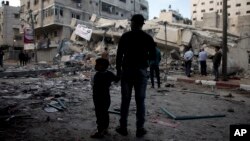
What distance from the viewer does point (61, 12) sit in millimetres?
41250

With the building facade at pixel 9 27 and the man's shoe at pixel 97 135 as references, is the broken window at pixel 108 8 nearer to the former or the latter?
the building facade at pixel 9 27

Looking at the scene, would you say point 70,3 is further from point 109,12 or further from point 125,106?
point 125,106

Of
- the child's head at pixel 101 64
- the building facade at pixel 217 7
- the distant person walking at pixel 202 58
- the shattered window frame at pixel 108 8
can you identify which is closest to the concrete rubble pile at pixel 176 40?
the distant person walking at pixel 202 58

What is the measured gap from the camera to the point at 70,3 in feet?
140

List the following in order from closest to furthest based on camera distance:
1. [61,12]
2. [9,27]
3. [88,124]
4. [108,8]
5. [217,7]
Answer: [88,124], [61,12], [108,8], [9,27], [217,7]

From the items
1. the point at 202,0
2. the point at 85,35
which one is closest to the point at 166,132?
the point at 85,35

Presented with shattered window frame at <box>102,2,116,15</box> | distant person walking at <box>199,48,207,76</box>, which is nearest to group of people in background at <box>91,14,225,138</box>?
distant person walking at <box>199,48,207,76</box>

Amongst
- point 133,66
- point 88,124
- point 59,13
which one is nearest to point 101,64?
point 133,66

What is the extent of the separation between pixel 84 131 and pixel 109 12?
156ft

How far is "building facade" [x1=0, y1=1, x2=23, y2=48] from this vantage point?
5550 centimetres

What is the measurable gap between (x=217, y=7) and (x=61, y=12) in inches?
2286

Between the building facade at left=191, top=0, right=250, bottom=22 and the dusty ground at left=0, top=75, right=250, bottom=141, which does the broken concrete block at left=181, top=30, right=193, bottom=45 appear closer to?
the dusty ground at left=0, top=75, right=250, bottom=141

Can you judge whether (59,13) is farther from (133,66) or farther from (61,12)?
(133,66)

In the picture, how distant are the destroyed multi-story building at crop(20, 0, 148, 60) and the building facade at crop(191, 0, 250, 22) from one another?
3628 cm
